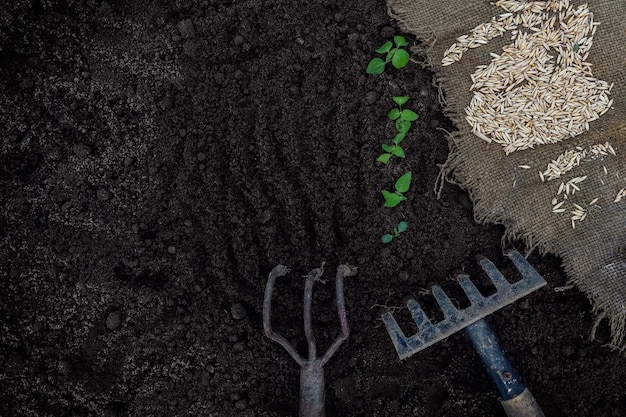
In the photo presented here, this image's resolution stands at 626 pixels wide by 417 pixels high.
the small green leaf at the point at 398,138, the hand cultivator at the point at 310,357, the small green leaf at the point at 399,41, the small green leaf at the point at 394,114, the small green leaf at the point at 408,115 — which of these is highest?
the small green leaf at the point at 399,41

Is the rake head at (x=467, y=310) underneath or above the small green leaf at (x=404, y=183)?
underneath

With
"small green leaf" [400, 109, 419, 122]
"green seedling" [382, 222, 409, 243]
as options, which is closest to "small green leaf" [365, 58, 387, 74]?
"small green leaf" [400, 109, 419, 122]

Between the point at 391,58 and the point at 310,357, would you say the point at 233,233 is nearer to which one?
the point at 310,357

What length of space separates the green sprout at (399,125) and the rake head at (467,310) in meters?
0.62

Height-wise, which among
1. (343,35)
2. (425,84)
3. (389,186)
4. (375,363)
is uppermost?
(343,35)

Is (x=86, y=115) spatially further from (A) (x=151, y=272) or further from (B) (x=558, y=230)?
(B) (x=558, y=230)

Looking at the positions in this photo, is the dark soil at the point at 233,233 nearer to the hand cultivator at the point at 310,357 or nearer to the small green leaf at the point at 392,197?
the small green leaf at the point at 392,197

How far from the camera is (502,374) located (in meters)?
2.52

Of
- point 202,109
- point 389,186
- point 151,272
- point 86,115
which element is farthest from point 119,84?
point 389,186

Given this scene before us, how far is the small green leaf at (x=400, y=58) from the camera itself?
271 centimetres

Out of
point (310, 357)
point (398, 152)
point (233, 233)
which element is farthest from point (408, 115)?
point (310, 357)

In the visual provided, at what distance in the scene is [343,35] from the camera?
2795mm

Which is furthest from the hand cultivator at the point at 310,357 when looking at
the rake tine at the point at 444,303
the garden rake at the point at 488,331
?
the rake tine at the point at 444,303

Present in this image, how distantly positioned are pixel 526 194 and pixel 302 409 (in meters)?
1.30
